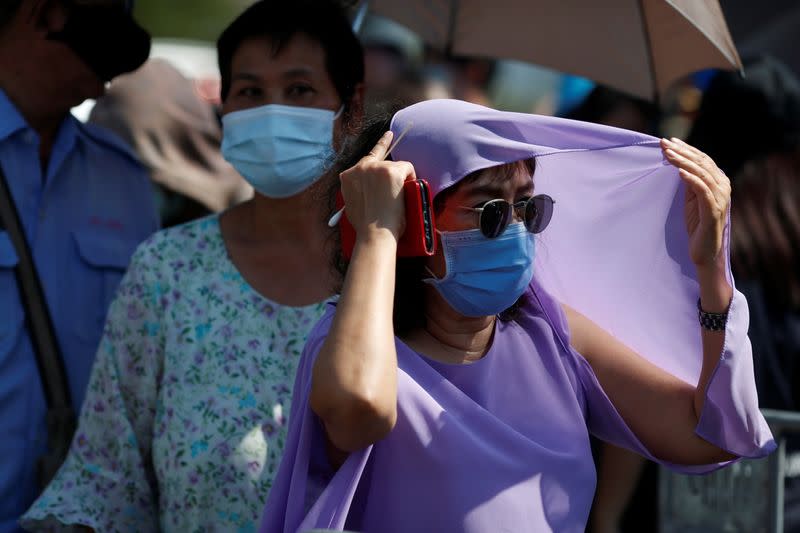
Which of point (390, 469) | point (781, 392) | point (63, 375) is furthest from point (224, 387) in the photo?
point (781, 392)

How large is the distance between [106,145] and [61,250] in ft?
1.50

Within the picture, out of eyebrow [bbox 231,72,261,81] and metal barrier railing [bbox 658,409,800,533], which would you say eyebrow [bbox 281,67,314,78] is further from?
metal barrier railing [bbox 658,409,800,533]

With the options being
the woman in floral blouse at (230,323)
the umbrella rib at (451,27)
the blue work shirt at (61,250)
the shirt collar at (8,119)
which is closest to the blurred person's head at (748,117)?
the umbrella rib at (451,27)

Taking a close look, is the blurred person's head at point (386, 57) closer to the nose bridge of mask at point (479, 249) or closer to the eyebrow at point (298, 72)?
the eyebrow at point (298, 72)

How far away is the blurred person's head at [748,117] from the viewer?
434 centimetres

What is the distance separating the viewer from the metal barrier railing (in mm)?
3609

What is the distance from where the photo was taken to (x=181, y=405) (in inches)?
123

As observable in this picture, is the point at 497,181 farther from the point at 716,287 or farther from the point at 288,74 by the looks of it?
the point at 288,74

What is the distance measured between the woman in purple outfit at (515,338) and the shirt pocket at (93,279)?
1.37m

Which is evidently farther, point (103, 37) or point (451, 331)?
point (103, 37)

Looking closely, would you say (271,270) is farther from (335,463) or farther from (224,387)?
(335,463)

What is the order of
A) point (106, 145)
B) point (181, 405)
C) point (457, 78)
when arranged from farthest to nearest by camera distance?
1. point (457, 78)
2. point (106, 145)
3. point (181, 405)

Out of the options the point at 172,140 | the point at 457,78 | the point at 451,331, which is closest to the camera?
the point at 451,331

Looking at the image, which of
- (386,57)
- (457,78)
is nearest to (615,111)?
(457,78)
